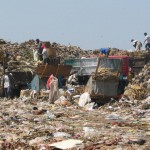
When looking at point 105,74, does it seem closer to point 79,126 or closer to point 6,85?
point 6,85

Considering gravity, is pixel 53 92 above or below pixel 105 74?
below

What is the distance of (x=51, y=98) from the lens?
637 inches

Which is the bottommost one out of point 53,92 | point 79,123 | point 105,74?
point 79,123

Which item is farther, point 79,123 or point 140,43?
point 140,43

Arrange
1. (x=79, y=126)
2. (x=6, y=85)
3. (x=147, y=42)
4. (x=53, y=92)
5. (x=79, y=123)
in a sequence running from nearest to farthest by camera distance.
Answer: (x=79, y=126)
(x=79, y=123)
(x=53, y=92)
(x=6, y=85)
(x=147, y=42)

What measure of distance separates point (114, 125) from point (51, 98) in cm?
600

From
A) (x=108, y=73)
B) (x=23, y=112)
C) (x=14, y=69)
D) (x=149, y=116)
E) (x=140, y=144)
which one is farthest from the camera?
(x=14, y=69)

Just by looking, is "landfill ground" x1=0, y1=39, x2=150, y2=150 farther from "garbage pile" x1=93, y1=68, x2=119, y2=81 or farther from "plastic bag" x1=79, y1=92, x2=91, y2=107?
"garbage pile" x1=93, y1=68, x2=119, y2=81

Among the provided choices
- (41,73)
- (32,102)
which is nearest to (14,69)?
(41,73)

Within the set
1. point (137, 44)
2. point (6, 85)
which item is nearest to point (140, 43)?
point (137, 44)

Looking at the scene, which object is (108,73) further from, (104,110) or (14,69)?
(14,69)

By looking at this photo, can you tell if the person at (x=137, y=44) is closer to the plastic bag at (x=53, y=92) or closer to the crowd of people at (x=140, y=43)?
the crowd of people at (x=140, y=43)

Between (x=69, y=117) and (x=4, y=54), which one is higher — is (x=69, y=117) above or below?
below

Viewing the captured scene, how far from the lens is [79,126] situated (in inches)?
414
